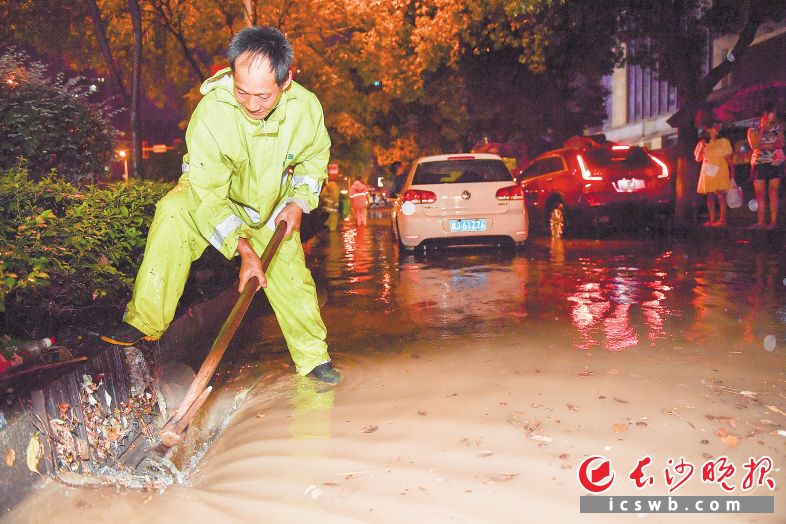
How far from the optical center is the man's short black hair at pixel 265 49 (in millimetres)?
3623

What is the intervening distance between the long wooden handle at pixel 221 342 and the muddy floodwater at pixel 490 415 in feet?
0.82

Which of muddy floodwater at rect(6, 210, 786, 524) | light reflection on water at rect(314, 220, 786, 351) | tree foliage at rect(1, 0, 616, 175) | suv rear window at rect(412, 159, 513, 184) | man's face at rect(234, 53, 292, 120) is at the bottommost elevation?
light reflection on water at rect(314, 220, 786, 351)

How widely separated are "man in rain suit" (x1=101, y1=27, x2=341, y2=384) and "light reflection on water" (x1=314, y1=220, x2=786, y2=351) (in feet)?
6.01

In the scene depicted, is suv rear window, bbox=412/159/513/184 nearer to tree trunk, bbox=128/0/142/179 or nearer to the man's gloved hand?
tree trunk, bbox=128/0/142/179

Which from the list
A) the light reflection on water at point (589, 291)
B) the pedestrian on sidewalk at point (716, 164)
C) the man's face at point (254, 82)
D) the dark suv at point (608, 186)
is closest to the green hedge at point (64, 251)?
the man's face at point (254, 82)

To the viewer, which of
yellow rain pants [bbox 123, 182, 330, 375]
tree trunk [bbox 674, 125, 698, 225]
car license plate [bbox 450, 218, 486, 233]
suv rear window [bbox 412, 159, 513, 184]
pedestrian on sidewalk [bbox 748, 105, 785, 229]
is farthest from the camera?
tree trunk [bbox 674, 125, 698, 225]

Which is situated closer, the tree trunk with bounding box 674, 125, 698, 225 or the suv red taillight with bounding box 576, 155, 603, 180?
the suv red taillight with bounding box 576, 155, 603, 180

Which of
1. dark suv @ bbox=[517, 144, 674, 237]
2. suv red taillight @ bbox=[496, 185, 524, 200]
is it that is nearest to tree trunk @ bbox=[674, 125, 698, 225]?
dark suv @ bbox=[517, 144, 674, 237]

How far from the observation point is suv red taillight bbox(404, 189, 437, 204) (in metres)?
11.4

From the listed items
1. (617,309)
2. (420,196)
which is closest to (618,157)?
(420,196)

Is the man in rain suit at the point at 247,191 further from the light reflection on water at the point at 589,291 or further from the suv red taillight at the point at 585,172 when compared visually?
the suv red taillight at the point at 585,172

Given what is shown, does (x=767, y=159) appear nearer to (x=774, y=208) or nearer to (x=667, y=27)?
(x=774, y=208)

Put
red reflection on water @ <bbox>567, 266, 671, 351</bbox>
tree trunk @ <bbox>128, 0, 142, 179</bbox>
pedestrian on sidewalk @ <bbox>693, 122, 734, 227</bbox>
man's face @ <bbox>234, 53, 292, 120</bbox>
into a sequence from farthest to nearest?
pedestrian on sidewalk @ <bbox>693, 122, 734, 227</bbox>
tree trunk @ <bbox>128, 0, 142, 179</bbox>
red reflection on water @ <bbox>567, 266, 671, 351</bbox>
man's face @ <bbox>234, 53, 292, 120</bbox>

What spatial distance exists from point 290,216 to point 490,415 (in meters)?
1.45
